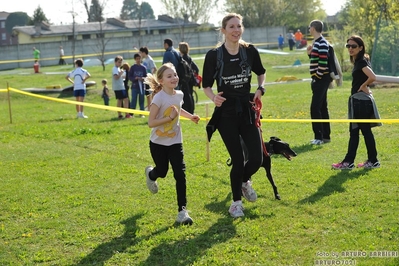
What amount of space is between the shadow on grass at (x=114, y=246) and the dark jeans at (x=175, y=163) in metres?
0.40

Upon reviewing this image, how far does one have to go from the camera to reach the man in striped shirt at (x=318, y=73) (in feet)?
36.3

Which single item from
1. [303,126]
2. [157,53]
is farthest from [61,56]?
[303,126]

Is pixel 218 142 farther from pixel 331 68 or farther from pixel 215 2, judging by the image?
pixel 215 2

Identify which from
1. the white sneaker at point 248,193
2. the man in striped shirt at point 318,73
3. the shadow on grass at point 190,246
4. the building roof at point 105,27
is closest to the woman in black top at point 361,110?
the man in striped shirt at point 318,73

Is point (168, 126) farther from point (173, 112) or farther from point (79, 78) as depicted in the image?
point (79, 78)

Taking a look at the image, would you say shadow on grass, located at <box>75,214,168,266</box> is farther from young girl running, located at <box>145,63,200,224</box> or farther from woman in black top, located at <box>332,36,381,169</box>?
woman in black top, located at <box>332,36,381,169</box>

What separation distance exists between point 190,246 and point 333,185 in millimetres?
2784

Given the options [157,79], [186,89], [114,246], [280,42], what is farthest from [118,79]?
[280,42]

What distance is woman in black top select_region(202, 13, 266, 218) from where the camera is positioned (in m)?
6.80

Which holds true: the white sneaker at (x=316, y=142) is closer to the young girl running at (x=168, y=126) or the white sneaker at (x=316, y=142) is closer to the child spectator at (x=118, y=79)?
the young girl running at (x=168, y=126)

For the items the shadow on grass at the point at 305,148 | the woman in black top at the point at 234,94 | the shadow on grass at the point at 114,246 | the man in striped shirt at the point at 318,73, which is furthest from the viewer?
the man in striped shirt at the point at 318,73

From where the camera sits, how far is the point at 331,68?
11.2 metres

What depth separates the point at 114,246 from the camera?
6.29 meters

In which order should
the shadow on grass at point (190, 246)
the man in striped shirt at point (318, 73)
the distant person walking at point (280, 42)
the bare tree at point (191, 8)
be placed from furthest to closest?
the bare tree at point (191, 8) → the distant person walking at point (280, 42) → the man in striped shirt at point (318, 73) → the shadow on grass at point (190, 246)
